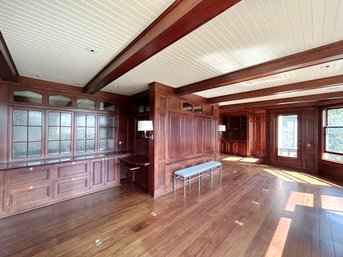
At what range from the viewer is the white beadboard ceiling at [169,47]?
4.71 ft

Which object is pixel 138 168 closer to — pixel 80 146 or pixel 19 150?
pixel 80 146

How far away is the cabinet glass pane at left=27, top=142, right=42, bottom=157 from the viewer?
344 cm

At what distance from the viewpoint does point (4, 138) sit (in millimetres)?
3121

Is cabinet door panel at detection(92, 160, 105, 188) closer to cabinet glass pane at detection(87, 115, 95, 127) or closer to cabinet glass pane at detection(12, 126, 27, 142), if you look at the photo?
cabinet glass pane at detection(87, 115, 95, 127)

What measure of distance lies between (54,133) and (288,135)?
8.19 metres

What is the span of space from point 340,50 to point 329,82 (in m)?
1.76

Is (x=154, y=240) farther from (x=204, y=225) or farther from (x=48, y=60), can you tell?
(x=48, y=60)

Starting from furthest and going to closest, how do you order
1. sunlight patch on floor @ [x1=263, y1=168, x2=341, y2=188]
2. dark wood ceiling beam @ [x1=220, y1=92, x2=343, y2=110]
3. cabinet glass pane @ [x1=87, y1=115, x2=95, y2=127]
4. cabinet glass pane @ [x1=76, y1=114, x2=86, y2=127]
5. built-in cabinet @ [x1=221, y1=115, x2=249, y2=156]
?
built-in cabinet @ [x1=221, y1=115, x2=249, y2=156] < sunlight patch on floor @ [x1=263, y1=168, x2=341, y2=188] < dark wood ceiling beam @ [x1=220, y1=92, x2=343, y2=110] < cabinet glass pane @ [x1=87, y1=115, x2=95, y2=127] < cabinet glass pane @ [x1=76, y1=114, x2=86, y2=127]

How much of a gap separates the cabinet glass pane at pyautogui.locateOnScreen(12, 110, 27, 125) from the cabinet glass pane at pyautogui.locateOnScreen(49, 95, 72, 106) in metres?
0.55

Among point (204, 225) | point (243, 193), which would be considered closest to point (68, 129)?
point (204, 225)

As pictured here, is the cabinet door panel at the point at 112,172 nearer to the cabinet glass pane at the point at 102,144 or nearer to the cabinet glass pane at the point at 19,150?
the cabinet glass pane at the point at 102,144

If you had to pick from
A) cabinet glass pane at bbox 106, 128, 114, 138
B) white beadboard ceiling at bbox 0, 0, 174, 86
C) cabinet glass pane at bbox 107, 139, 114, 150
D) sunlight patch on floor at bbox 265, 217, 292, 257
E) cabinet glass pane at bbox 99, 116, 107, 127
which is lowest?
sunlight patch on floor at bbox 265, 217, 292, 257

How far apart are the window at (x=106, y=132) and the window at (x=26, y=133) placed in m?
1.38

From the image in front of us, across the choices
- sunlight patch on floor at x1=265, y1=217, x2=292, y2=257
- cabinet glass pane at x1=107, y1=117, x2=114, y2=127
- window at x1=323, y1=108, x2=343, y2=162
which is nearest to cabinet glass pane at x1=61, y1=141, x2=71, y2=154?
cabinet glass pane at x1=107, y1=117, x2=114, y2=127
